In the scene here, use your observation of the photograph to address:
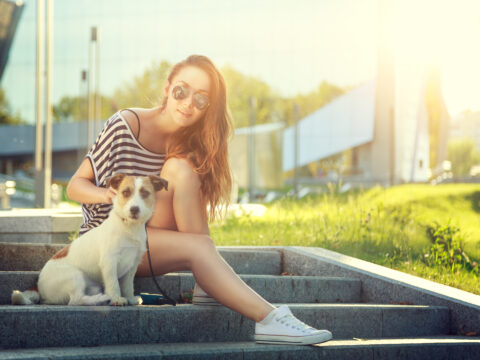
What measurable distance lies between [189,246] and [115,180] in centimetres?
72

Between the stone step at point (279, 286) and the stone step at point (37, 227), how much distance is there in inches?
94.7

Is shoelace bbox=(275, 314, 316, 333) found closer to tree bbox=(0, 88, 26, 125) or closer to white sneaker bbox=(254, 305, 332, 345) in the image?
white sneaker bbox=(254, 305, 332, 345)

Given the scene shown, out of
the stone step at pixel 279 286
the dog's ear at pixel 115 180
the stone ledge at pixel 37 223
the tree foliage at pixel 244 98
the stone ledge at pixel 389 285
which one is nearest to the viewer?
the dog's ear at pixel 115 180

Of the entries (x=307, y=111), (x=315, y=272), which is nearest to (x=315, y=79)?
(x=307, y=111)

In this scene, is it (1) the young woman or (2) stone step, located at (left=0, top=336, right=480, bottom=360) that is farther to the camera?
(1) the young woman

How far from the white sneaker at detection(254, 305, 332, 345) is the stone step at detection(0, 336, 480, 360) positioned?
0.04 metres

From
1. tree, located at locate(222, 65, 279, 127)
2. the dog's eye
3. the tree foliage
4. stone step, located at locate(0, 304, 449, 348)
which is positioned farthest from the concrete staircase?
tree, located at locate(222, 65, 279, 127)

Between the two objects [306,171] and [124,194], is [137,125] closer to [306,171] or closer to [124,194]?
[124,194]

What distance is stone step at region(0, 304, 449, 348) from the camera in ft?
13.8

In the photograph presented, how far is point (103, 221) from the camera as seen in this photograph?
15.9ft

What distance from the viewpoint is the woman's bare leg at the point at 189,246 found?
4.52 metres

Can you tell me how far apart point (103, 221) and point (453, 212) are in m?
10.6

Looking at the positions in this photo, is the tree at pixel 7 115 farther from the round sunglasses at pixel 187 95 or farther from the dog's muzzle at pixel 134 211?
the dog's muzzle at pixel 134 211

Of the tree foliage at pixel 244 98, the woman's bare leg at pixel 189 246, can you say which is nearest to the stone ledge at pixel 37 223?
the woman's bare leg at pixel 189 246
